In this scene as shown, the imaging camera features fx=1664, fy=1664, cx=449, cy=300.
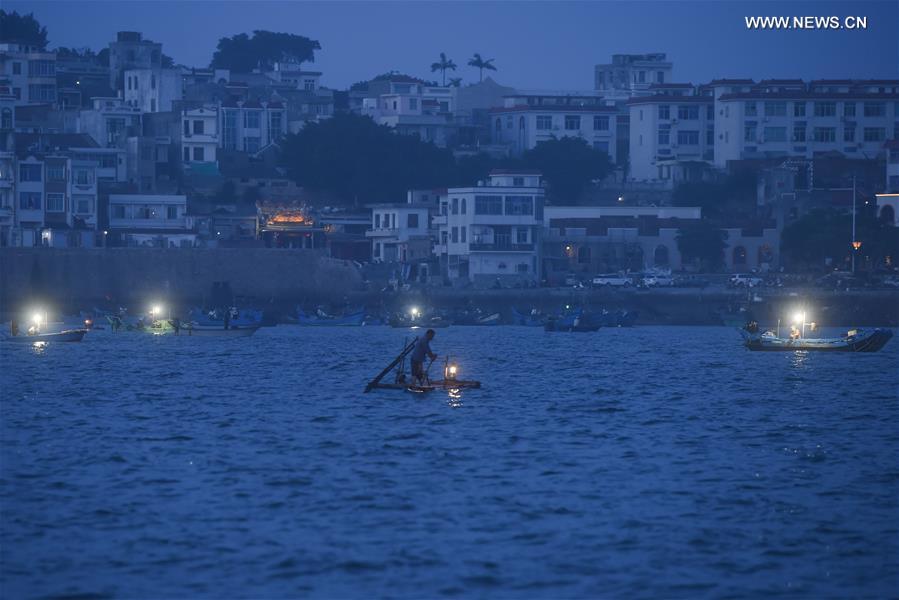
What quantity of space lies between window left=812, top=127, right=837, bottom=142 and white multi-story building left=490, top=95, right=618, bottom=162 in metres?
16.4

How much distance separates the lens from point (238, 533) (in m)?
23.2

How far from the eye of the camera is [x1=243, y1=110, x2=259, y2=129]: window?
12988 cm

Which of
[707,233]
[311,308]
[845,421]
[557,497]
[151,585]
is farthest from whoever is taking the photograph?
[707,233]

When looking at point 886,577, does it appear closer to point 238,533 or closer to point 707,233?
point 238,533

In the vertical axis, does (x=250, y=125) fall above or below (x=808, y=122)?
below

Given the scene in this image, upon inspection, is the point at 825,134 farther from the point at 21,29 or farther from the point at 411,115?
the point at 21,29

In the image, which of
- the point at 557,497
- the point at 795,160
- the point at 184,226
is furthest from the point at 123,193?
the point at 557,497

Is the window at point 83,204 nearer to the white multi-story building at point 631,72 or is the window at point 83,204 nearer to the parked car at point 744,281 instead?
the parked car at point 744,281

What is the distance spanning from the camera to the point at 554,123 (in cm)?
13250

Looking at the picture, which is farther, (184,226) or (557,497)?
(184,226)

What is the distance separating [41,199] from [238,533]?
82.3 metres

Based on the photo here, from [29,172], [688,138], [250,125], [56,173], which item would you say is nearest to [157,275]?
[56,173]

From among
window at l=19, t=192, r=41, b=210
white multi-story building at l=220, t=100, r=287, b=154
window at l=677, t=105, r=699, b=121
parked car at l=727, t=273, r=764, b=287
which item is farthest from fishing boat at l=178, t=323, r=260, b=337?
window at l=677, t=105, r=699, b=121

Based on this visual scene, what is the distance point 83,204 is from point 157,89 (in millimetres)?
33369
